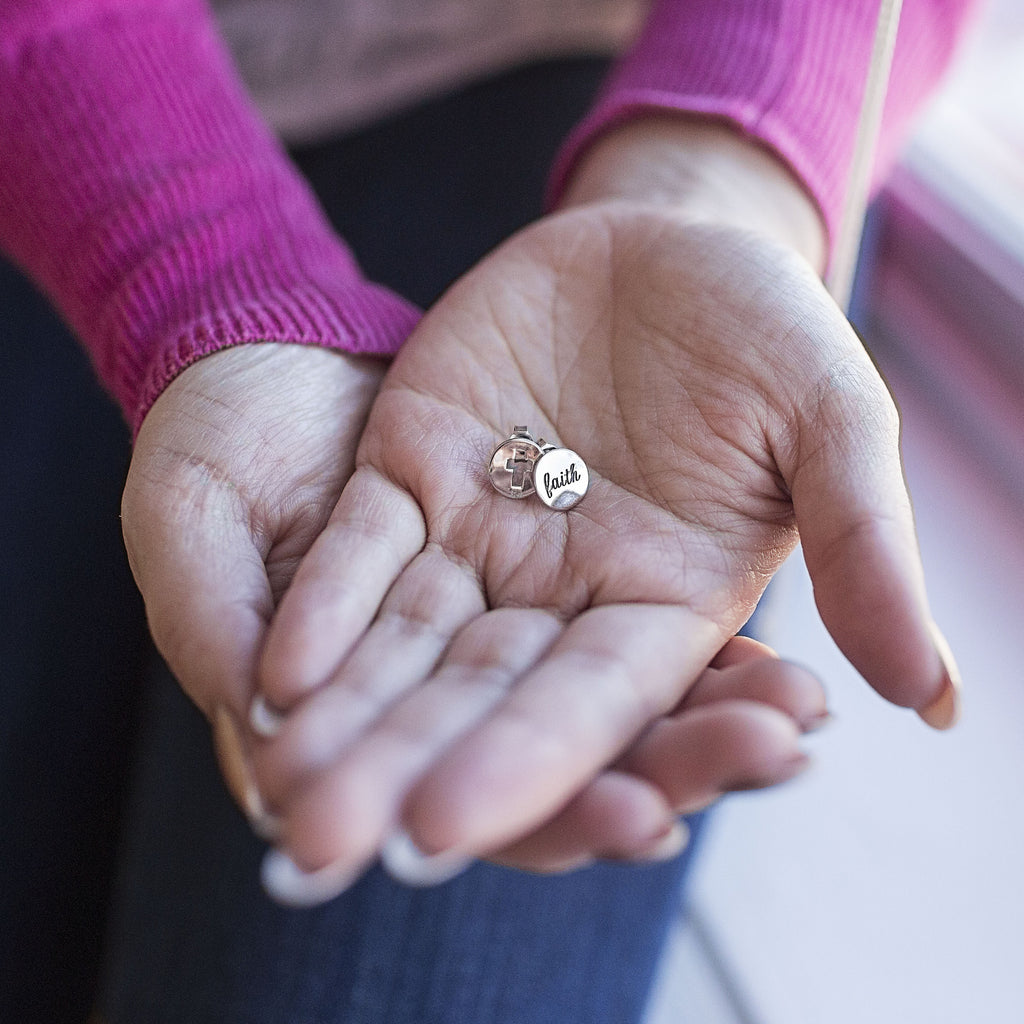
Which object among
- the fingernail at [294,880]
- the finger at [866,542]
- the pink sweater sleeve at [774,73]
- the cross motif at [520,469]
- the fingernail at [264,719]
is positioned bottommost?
the fingernail at [294,880]

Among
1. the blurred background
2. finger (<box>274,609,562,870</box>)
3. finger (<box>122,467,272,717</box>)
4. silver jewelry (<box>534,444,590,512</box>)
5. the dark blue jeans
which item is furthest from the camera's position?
the blurred background

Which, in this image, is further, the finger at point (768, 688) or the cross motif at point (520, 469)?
the cross motif at point (520, 469)

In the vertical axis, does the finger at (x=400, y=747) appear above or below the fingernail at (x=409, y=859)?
above

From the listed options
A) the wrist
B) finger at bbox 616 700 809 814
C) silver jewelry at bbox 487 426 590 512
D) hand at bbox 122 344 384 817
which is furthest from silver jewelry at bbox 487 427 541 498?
the wrist

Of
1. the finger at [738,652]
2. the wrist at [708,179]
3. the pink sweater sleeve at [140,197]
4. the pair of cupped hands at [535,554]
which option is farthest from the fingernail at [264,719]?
the wrist at [708,179]

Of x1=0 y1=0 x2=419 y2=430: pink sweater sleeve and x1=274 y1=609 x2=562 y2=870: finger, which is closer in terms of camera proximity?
x1=274 y1=609 x2=562 y2=870: finger

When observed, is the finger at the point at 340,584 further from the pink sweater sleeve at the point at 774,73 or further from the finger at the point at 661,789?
the pink sweater sleeve at the point at 774,73

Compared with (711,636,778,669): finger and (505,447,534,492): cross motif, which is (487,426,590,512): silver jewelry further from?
(711,636,778,669): finger

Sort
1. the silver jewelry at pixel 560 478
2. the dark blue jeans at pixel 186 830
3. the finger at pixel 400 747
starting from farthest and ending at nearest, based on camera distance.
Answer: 1. the dark blue jeans at pixel 186 830
2. the silver jewelry at pixel 560 478
3. the finger at pixel 400 747

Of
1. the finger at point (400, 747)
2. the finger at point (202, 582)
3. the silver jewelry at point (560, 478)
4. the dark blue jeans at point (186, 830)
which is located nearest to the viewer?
the finger at point (400, 747)

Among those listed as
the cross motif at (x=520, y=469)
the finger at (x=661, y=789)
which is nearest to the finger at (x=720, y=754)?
the finger at (x=661, y=789)
